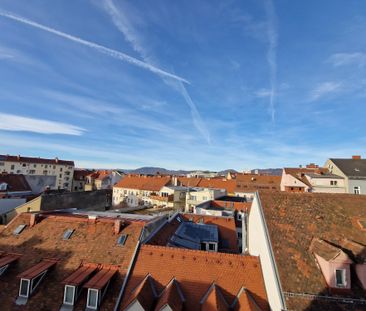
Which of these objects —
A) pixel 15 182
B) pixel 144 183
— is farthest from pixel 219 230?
pixel 144 183

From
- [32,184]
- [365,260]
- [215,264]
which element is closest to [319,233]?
[365,260]

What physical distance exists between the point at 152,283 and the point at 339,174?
47.5 meters

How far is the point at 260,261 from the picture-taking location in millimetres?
15539

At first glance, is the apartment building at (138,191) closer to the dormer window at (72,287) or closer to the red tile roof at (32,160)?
the red tile roof at (32,160)

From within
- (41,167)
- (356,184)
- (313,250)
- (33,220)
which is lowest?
(33,220)

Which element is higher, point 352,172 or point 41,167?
point 41,167

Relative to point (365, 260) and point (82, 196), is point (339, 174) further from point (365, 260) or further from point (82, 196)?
point (82, 196)

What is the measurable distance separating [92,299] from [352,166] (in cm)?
5276

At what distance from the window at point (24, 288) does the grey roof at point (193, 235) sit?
36.5ft

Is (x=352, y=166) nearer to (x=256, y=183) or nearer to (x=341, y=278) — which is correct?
(x=256, y=183)

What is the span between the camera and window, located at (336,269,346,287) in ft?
36.0

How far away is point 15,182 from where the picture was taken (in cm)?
5031

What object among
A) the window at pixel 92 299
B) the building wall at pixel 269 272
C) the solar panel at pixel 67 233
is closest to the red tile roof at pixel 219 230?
the window at pixel 92 299

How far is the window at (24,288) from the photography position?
14461mm
